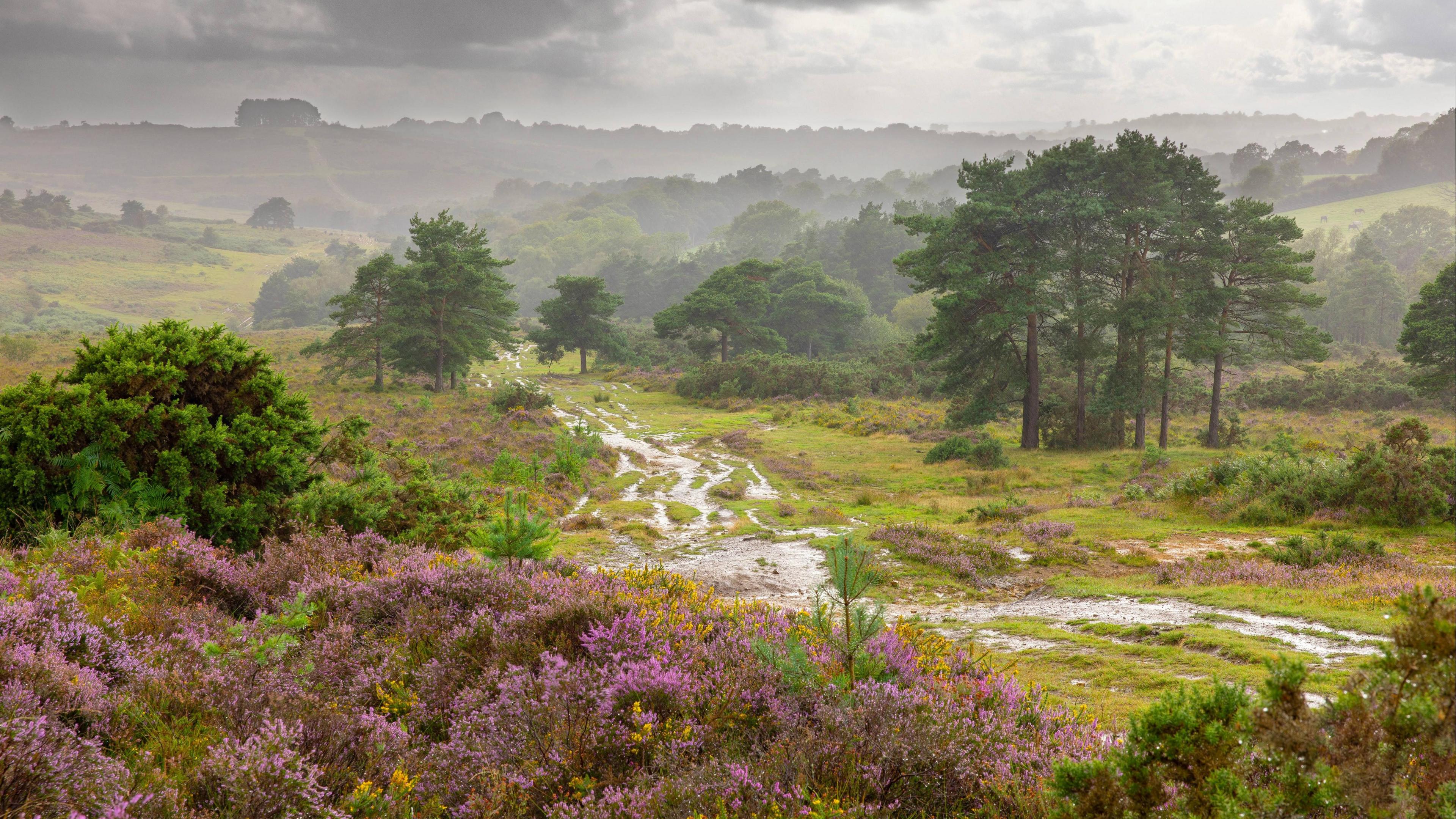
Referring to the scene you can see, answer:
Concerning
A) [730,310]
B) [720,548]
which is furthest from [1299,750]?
[730,310]

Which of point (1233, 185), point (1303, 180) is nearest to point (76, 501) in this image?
point (1233, 185)

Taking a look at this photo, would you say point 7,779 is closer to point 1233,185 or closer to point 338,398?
point 338,398

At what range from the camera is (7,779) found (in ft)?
7.57

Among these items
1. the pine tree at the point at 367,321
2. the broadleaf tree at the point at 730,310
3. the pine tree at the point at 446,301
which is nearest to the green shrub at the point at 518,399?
the pine tree at the point at 446,301

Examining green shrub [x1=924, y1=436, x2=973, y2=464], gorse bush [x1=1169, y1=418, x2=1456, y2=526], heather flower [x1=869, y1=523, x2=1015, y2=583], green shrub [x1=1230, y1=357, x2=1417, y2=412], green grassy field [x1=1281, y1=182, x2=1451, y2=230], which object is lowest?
green shrub [x1=1230, y1=357, x2=1417, y2=412]

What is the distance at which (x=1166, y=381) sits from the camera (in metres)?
27.7

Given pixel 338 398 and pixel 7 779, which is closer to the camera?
pixel 7 779

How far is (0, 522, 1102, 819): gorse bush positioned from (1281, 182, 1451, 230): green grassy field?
145 meters

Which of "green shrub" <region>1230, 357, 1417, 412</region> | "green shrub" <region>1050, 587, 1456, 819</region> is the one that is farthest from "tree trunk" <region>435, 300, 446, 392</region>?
"green shrub" <region>1230, 357, 1417, 412</region>

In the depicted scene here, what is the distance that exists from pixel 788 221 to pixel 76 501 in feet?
527

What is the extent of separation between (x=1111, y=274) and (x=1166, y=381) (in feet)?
16.1

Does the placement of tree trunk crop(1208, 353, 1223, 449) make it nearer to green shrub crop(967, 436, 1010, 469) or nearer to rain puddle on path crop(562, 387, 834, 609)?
green shrub crop(967, 436, 1010, 469)

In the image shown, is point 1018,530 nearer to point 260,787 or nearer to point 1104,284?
point 260,787

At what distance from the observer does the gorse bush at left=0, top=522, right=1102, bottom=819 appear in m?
2.74
